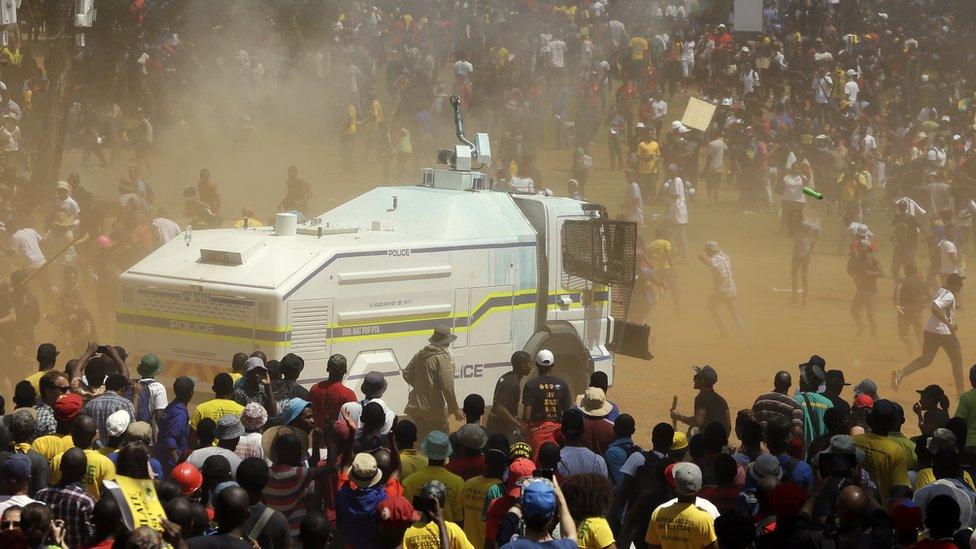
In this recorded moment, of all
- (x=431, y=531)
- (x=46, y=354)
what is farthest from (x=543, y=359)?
(x=431, y=531)

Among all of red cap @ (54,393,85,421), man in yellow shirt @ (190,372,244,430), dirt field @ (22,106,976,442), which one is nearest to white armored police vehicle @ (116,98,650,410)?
dirt field @ (22,106,976,442)

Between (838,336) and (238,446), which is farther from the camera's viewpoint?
(838,336)

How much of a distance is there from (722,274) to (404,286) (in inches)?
330

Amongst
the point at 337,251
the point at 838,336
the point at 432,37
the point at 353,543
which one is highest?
the point at 432,37

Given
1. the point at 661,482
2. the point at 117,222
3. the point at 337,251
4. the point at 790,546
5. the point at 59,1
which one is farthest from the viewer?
the point at 59,1

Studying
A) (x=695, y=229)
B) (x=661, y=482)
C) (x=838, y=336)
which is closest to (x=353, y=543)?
(x=661, y=482)

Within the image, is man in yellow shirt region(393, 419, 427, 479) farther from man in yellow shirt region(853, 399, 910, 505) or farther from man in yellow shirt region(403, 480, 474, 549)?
man in yellow shirt region(853, 399, 910, 505)

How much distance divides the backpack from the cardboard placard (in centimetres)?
2438

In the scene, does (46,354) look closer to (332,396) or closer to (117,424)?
(332,396)

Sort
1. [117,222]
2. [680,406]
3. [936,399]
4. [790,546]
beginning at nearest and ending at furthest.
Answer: [790,546] < [936,399] < [680,406] < [117,222]

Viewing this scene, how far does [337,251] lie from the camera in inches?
479

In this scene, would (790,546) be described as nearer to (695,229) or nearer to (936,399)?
(936,399)

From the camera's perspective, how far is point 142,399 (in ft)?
33.0

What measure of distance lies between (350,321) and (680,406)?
19.8ft
